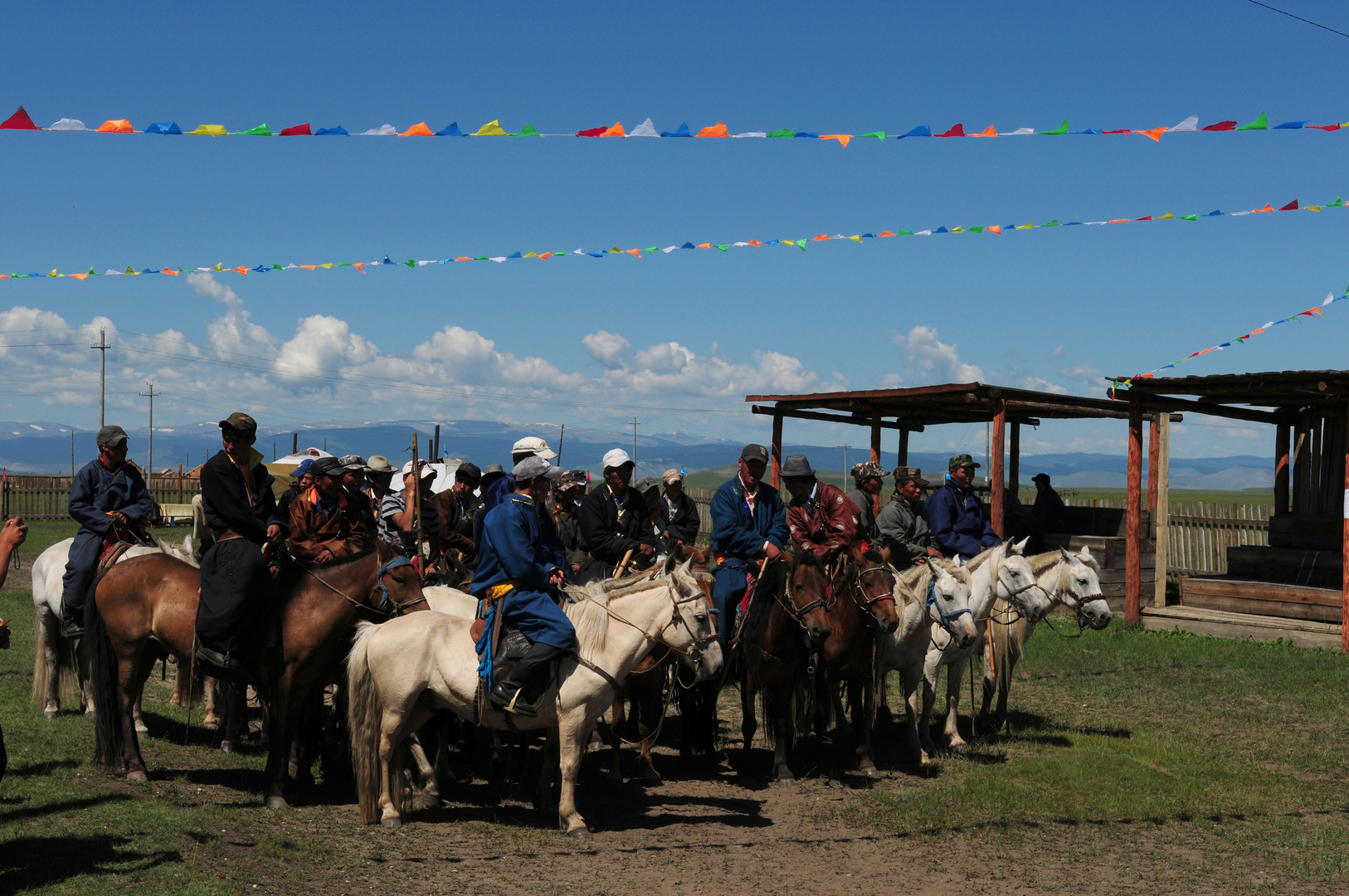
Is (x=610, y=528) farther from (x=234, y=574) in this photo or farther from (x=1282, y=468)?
(x=1282, y=468)

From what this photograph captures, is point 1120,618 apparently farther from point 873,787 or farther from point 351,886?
point 351,886

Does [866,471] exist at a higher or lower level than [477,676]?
higher

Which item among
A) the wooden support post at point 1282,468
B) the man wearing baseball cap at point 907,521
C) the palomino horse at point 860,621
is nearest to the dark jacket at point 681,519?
the palomino horse at point 860,621

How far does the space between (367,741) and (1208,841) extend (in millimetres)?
5308

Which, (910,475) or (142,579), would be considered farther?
(910,475)

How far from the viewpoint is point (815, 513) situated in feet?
27.7

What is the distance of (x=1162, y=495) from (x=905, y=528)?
9722mm

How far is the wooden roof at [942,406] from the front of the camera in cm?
1566

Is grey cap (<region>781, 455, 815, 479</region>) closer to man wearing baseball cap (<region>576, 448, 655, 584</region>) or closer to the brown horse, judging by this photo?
man wearing baseball cap (<region>576, 448, 655, 584</region>)

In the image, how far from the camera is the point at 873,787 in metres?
7.76

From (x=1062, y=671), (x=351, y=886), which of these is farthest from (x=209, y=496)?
(x=1062, y=671)

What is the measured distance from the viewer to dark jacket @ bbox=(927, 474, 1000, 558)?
9.59m

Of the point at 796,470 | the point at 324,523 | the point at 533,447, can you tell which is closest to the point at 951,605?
the point at 796,470

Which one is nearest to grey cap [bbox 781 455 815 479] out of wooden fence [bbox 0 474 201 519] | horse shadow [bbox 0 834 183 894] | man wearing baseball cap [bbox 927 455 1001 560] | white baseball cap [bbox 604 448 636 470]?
white baseball cap [bbox 604 448 636 470]
